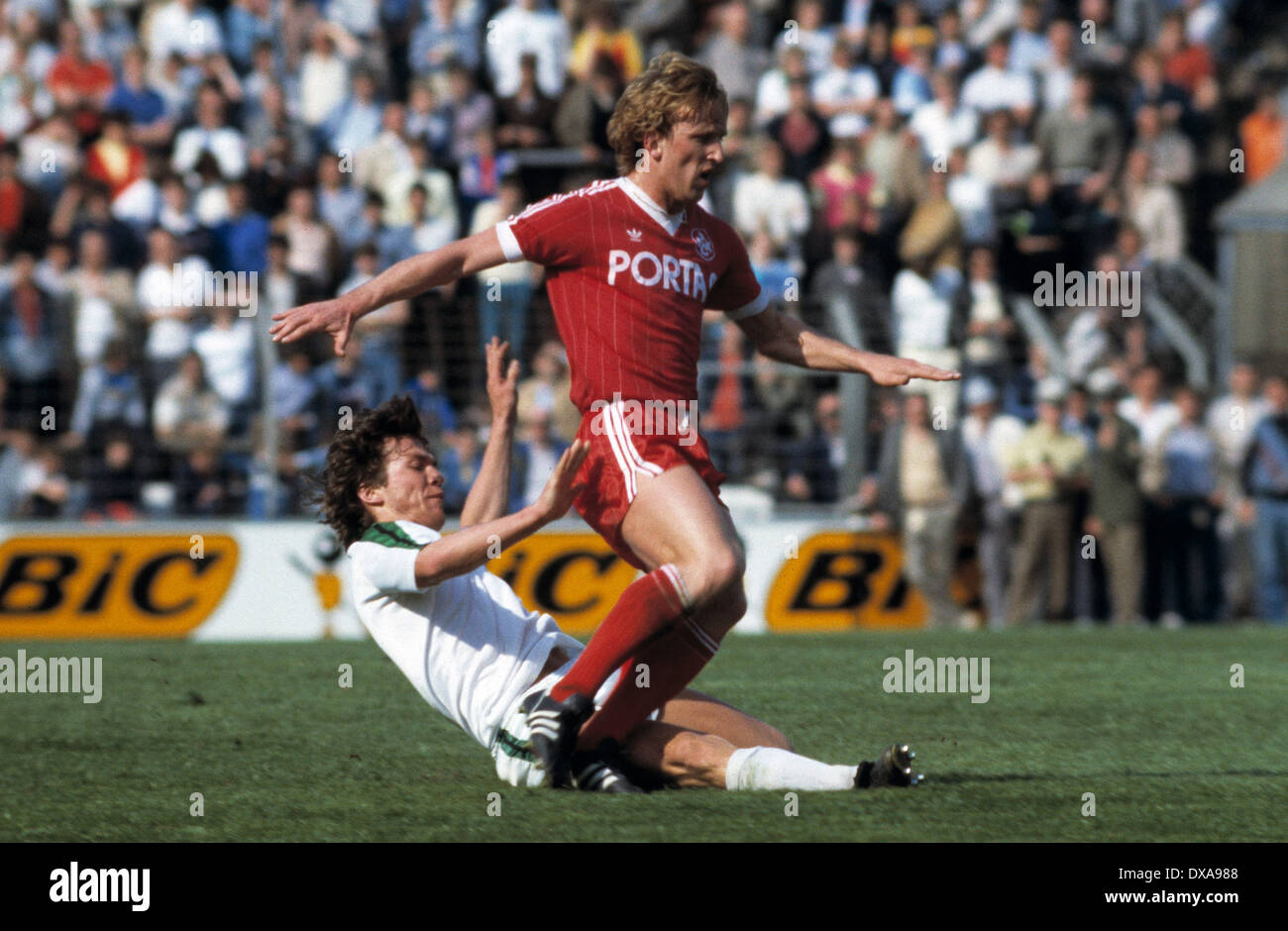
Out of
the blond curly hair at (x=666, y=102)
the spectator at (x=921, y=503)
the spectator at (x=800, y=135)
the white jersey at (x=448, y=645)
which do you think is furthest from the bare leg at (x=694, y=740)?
the spectator at (x=800, y=135)

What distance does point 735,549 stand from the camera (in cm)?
615

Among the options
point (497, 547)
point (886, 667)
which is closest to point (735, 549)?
point (497, 547)

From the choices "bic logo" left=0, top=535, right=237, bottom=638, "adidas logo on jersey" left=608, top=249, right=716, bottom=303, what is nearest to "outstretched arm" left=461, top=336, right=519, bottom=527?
"adidas logo on jersey" left=608, top=249, right=716, bottom=303

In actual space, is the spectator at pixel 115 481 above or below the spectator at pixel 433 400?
below

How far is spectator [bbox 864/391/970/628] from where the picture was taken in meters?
14.9

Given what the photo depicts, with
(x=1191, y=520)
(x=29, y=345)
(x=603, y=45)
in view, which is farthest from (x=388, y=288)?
(x=603, y=45)

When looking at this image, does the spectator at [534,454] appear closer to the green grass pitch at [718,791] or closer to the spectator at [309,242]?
the spectator at [309,242]

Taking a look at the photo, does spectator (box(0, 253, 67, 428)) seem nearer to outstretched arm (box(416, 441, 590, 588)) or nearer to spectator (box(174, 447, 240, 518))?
spectator (box(174, 447, 240, 518))

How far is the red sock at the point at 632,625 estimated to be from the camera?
612cm

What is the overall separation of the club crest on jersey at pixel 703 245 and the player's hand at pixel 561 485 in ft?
3.28

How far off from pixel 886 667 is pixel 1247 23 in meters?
10.9

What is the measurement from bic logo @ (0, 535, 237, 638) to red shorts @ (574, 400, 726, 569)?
8.79 metres

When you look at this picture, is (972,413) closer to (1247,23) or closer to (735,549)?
(1247,23)
